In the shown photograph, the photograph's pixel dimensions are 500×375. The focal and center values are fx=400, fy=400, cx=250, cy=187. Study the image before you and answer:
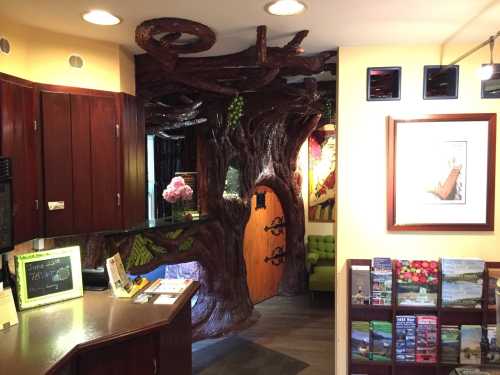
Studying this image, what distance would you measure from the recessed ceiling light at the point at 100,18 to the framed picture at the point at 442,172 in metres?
1.80

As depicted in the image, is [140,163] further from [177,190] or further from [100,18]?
[100,18]

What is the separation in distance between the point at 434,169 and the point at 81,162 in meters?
2.27

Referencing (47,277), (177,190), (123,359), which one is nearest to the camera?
(123,359)

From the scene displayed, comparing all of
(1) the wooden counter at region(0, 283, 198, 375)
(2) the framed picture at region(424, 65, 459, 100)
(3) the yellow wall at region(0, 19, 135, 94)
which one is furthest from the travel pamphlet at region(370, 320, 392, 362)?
(3) the yellow wall at region(0, 19, 135, 94)

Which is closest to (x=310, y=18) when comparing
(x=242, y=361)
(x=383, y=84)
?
(x=383, y=84)

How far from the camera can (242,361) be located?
3.86 m

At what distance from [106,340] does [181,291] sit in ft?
2.22

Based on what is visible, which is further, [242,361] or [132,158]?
[242,361]

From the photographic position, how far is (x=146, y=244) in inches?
140

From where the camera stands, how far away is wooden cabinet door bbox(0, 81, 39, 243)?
82.8 inches

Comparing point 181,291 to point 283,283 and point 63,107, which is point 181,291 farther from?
point 283,283

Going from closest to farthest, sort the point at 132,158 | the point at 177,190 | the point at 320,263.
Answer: the point at 132,158 < the point at 177,190 < the point at 320,263

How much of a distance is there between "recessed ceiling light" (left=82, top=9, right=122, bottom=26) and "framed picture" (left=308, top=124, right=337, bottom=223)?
14.0 feet

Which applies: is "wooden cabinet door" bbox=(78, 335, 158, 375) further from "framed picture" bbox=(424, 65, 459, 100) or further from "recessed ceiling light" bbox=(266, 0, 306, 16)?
"framed picture" bbox=(424, 65, 459, 100)
